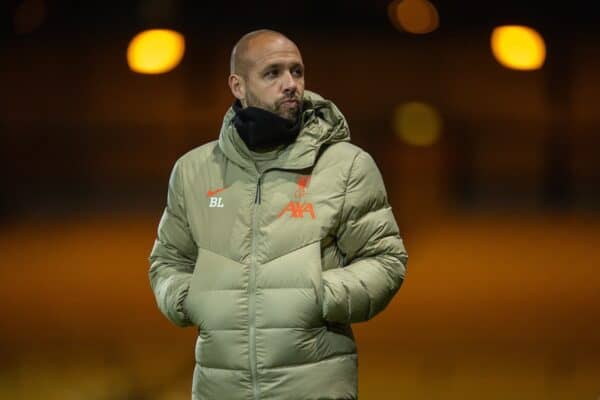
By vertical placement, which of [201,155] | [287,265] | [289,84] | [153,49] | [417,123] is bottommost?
[287,265]

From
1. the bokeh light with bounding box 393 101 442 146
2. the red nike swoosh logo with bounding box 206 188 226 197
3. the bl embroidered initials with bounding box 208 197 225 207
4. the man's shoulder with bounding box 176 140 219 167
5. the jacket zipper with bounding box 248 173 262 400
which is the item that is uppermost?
the bokeh light with bounding box 393 101 442 146

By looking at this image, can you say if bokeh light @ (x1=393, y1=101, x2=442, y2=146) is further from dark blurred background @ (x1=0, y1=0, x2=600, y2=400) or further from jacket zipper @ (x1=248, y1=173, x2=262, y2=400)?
jacket zipper @ (x1=248, y1=173, x2=262, y2=400)

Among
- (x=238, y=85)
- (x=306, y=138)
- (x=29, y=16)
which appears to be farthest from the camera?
(x=29, y=16)

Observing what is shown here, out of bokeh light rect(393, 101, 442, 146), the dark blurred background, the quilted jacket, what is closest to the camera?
the quilted jacket

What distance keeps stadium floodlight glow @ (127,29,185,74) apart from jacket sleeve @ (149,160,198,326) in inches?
78.9

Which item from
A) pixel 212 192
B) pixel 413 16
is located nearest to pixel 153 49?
pixel 413 16

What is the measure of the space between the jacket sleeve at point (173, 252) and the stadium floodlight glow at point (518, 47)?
220 centimetres

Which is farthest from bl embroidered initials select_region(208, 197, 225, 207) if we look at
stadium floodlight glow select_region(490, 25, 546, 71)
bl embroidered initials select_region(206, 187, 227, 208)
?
stadium floodlight glow select_region(490, 25, 546, 71)

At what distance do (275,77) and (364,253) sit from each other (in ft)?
1.33

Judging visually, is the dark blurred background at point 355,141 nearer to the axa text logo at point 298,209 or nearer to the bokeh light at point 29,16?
the bokeh light at point 29,16

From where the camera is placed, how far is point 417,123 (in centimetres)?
419

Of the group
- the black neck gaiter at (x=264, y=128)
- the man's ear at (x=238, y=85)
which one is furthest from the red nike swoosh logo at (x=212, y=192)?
the man's ear at (x=238, y=85)

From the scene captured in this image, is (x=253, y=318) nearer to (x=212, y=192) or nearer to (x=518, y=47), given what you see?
(x=212, y=192)

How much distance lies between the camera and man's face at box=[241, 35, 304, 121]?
220 cm
